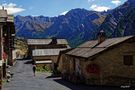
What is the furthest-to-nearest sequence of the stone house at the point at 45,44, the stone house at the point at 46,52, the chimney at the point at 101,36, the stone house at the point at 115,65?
the stone house at the point at 45,44 < the stone house at the point at 46,52 < the chimney at the point at 101,36 < the stone house at the point at 115,65

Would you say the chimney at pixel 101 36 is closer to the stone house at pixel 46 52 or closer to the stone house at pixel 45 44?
the stone house at pixel 46 52

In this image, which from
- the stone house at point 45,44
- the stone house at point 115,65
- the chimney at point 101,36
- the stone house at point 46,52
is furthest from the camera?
the stone house at point 45,44

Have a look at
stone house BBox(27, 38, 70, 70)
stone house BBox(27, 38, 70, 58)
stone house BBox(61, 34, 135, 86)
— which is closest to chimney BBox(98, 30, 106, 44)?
stone house BBox(61, 34, 135, 86)

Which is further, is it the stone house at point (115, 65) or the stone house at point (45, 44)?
the stone house at point (45, 44)

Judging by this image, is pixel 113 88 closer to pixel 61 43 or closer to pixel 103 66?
pixel 103 66

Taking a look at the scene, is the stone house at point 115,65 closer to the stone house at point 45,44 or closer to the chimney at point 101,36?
the chimney at point 101,36

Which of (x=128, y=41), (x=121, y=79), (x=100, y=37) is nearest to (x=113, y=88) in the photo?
(x=121, y=79)

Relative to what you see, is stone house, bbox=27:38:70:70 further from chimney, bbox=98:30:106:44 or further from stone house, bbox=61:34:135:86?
stone house, bbox=61:34:135:86

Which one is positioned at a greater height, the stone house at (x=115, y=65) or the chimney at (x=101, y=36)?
the chimney at (x=101, y=36)

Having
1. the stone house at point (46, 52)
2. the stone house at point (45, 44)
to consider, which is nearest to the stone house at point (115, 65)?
the stone house at point (46, 52)

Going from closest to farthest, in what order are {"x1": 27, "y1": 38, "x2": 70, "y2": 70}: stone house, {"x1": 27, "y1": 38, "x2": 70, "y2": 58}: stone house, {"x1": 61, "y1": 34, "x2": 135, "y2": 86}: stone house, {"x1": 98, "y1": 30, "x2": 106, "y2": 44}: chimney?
{"x1": 61, "y1": 34, "x2": 135, "y2": 86}: stone house → {"x1": 98, "y1": 30, "x2": 106, "y2": 44}: chimney → {"x1": 27, "y1": 38, "x2": 70, "y2": 70}: stone house → {"x1": 27, "y1": 38, "x2": 70, "y2": 58}: stone house

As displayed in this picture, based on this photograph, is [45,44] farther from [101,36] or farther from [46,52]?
[101,36]

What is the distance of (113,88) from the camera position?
35.6 meters

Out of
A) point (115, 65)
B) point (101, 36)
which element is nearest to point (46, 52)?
point (101, 36)
